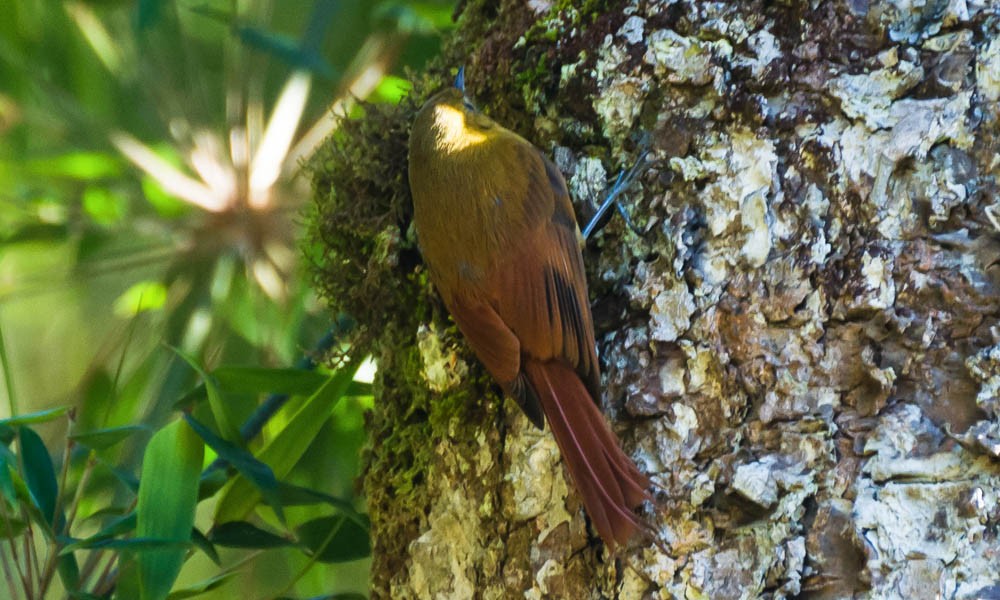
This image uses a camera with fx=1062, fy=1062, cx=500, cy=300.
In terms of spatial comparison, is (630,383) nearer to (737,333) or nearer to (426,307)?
(737,333)

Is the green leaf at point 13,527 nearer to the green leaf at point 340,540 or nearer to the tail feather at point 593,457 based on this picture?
the green leaf at point 340,540

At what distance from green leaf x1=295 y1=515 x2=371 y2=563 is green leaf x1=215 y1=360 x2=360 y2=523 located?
0.50 ft

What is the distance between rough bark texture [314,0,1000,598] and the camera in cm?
138

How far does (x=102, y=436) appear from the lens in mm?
1741

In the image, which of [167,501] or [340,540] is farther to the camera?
[340,540]

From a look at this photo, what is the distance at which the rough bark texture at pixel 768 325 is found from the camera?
138 centimetres

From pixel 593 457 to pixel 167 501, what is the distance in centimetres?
73

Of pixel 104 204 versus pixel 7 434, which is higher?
pixel 104 204

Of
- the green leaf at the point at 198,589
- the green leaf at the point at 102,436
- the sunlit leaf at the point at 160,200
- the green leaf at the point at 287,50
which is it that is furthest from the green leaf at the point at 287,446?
the sunlit leaf at the point at 160,200

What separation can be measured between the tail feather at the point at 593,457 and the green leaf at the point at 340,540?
711 millimetres

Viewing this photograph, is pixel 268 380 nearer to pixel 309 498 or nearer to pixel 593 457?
pixel 309 498

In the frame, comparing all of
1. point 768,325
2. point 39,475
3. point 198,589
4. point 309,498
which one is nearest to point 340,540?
point 309,498

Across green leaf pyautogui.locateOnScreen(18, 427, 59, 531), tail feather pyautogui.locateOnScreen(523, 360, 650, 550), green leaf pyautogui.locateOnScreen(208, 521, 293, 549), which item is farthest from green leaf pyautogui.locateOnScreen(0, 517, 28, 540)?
tail feather pyautogui.locateOnScreen(523, 360, 650, 550)

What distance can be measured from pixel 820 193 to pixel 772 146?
0.32ft
